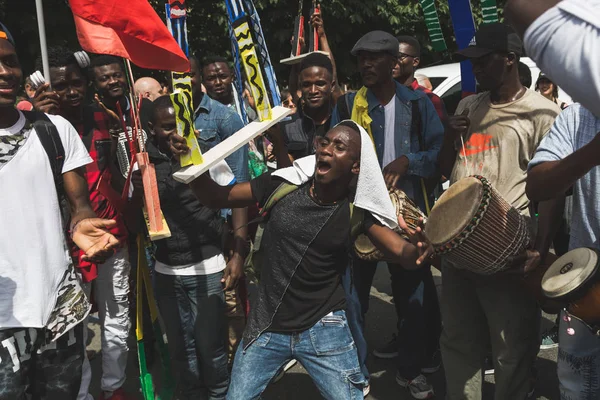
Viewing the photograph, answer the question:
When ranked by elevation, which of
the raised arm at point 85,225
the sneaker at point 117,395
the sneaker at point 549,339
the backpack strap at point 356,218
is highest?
the raised arm at point 85,225

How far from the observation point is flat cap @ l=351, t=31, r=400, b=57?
407cm

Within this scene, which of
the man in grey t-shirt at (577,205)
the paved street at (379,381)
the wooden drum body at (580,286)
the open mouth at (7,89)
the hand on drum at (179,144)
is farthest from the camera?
the paved street at (379,381)

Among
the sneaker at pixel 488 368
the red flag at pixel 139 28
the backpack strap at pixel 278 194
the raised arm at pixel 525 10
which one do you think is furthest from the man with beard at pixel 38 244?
the sneaker at pixel 488 368

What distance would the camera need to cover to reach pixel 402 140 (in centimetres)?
403

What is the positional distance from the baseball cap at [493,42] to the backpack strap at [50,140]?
2091mm

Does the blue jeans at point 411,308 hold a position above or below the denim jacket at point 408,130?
below

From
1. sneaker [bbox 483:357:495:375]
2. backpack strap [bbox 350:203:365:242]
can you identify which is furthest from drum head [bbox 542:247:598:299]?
sneaker [bbox 483:357:495:375]

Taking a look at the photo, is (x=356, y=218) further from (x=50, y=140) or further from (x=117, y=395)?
(x=117, y=395)

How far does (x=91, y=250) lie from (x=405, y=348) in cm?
219

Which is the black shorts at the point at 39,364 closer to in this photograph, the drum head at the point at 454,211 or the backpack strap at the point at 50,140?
the backpack strap at the point at 50,140

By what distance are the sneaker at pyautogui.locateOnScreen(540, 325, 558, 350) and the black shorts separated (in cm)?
325

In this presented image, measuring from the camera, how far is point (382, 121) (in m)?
4.09

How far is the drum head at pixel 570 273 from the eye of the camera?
243cm

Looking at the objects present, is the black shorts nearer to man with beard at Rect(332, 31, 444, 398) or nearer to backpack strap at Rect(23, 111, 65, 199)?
backpack strap at Rect(23, 111, 65, 199)
